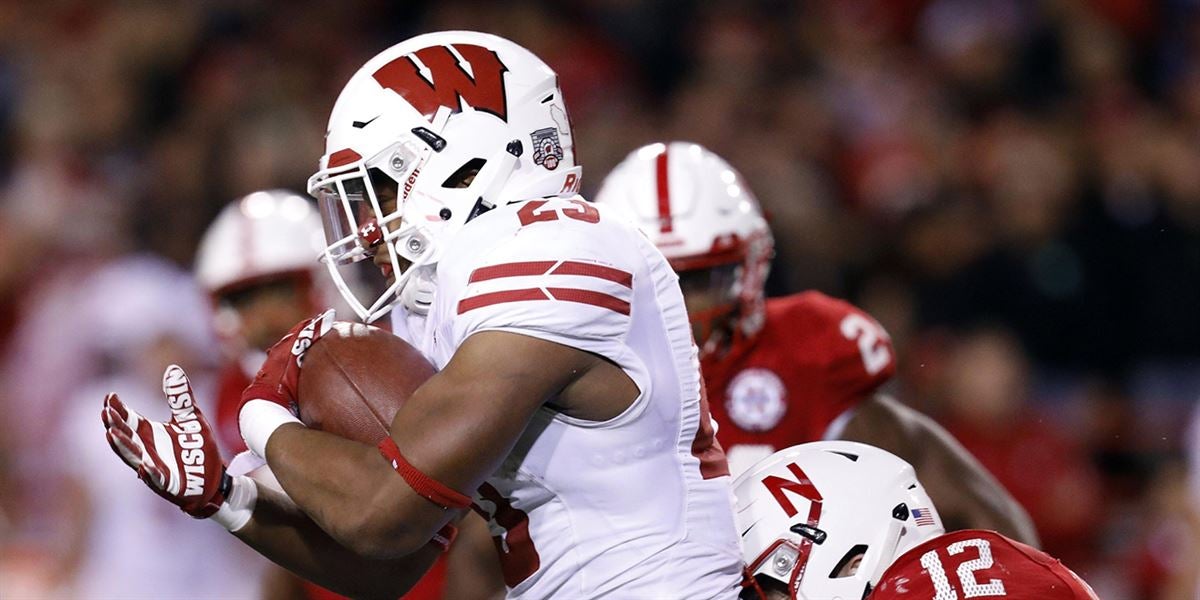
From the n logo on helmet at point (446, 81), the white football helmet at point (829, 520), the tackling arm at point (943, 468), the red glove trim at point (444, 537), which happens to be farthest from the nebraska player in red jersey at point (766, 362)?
the n logo on helmet at point (446, 81)

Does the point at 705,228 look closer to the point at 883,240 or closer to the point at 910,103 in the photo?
the point at 883,240

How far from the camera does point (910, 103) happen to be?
754 cm

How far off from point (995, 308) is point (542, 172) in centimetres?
389

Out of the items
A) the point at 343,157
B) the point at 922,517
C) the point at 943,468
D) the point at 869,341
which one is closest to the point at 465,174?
the point at 343,157

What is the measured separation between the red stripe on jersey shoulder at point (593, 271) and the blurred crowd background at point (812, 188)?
3192 millimetres

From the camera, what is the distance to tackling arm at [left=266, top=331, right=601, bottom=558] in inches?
91.4

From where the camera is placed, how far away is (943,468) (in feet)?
12.6

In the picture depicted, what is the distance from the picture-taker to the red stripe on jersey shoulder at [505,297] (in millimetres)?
2346

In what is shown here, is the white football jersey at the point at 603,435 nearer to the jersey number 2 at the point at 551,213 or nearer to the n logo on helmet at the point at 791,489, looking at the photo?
the jersey number 2 at the point at 551,213

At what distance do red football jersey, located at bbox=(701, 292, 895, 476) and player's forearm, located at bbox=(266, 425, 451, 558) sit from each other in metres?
1.60

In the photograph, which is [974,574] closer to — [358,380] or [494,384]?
[494,384]

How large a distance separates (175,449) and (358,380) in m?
0.31

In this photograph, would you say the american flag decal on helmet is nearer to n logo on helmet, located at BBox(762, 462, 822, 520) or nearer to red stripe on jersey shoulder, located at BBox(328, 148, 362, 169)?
n logo on helmet, located at BBox(762, 462, 822, 520)

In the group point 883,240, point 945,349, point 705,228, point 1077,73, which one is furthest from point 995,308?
point 705,228
